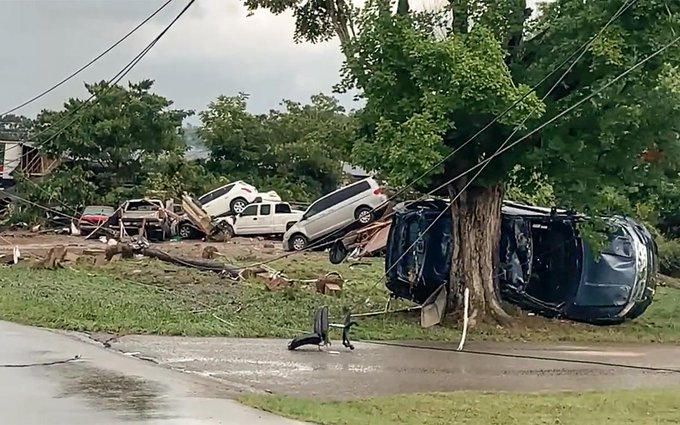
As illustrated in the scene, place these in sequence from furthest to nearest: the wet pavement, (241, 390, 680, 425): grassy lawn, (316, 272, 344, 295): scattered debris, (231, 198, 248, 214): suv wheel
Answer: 1. (231, 198, 248, 214): suv wheel
2. (316, 272, 344, 295): scattered debris
3. the wet pavement
4. (241, 390, 680, 425): grassy lawn

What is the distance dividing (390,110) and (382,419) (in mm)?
9062

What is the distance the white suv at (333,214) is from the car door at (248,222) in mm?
5688

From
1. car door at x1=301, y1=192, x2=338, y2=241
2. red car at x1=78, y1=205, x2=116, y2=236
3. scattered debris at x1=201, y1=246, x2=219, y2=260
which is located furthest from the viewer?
red car at x1=78, y1=205, x2=116, y2=236

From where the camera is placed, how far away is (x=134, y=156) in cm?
5209

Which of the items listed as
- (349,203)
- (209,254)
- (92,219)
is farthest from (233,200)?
(209,254)

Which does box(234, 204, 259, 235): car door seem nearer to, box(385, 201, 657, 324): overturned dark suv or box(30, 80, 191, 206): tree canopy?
box(30, 80, 191, 206): tree canopy

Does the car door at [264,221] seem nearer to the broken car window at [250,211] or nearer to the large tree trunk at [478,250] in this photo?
the broken car window at [250,211]

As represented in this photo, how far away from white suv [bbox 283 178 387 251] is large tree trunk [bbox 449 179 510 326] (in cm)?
1644

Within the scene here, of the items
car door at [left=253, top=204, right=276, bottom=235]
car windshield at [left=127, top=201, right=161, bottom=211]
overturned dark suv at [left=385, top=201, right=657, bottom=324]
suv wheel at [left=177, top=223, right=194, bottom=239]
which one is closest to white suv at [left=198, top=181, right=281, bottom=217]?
car door at [left=253, top=204, right=276, bottom=235]

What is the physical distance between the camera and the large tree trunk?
1931 cm

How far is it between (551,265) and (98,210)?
1190 inches

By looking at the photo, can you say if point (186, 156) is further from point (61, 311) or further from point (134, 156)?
point (61, 311)

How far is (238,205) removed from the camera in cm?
4456

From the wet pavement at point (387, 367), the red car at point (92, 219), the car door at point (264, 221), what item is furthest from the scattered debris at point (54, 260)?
the red car at point (92, 219)
